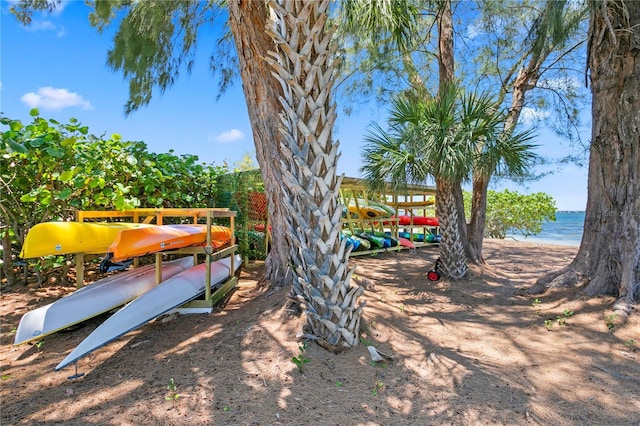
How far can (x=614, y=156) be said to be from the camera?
146 inches

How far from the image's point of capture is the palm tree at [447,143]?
459 cm

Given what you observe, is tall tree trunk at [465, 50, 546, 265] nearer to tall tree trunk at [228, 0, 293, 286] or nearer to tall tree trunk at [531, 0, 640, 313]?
tall tree trunk at [531, 0, 640, 313]

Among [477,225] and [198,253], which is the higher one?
[477,225]

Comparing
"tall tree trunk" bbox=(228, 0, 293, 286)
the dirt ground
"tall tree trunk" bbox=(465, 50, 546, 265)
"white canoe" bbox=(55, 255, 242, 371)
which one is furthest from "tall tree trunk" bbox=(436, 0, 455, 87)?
"white canoe" bbox=(55, 255, 242, 371)

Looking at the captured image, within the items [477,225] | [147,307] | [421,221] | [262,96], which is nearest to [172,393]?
[147,307]

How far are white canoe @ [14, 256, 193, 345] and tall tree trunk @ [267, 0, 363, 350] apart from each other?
211 cm

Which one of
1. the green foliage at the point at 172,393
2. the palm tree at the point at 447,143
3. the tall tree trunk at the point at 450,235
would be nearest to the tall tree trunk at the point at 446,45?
the palm tree at the point at 447,143

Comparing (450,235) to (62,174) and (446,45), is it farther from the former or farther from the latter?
(62,174)

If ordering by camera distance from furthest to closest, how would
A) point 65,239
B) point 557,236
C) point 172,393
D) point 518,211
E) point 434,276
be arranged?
point 557,236, point 518,211, point 434,276, point 65,239, point 172,393

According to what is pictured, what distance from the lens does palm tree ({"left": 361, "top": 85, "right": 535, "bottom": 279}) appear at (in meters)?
4.59

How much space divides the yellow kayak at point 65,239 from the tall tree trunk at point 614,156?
Result: 200 inches

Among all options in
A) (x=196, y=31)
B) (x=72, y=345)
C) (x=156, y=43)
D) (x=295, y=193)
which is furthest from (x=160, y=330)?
(x=196, y=31)

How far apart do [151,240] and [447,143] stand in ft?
12.2

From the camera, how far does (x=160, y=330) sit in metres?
3.14
